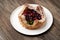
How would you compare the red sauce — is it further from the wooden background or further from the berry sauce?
the wooden background

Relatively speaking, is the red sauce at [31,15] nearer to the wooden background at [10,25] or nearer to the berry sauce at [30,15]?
the berry sauce at [30,15]

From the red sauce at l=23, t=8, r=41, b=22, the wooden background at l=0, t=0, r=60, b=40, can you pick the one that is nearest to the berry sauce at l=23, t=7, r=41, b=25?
the red sauce at l=23, t=8, r=41, b=22

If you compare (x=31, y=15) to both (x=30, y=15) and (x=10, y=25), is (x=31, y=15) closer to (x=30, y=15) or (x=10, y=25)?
(x=30, y=15)

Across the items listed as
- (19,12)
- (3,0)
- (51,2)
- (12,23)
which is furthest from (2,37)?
(51,2)

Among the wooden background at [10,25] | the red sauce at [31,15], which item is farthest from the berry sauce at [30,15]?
the wooden background at [10,25]

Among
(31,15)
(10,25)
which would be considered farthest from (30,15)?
(10,25)
